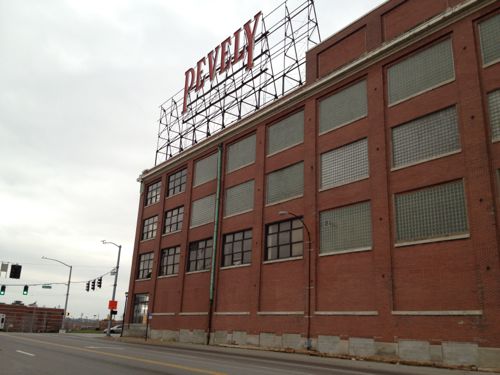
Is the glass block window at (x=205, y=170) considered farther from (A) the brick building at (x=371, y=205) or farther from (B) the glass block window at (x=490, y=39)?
(B) the glass block window at (x=490, y=39)

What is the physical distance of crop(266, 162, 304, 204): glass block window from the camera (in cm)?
3416

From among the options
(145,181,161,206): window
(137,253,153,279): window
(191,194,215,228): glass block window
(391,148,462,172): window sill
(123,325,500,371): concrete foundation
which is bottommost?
(123,325,500,371): concrete foundation

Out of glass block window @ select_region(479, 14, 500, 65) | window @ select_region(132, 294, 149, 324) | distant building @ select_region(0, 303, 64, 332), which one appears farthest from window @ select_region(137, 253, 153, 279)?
distant building @ select_region(0, 303, 64, 332)

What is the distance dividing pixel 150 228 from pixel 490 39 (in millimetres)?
38915

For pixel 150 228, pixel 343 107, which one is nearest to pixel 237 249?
pixel 343 107

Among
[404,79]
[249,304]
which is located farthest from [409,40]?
[249,304]

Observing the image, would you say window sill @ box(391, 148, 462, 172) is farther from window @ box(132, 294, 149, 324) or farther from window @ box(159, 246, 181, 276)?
window @ box(132, 294, 149, 324)

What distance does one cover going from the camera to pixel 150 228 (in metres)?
53.1

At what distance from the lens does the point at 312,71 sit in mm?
35625

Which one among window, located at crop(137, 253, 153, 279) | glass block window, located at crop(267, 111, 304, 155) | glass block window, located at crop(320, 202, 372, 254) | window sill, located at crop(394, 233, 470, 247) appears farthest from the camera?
window, located at crop(137, 253, 153, 279)

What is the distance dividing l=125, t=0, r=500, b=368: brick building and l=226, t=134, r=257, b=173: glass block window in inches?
7.2

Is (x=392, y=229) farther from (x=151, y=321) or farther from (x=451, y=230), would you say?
(x=151, y=321)

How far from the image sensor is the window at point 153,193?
53.5m

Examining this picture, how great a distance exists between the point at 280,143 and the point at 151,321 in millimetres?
22997
